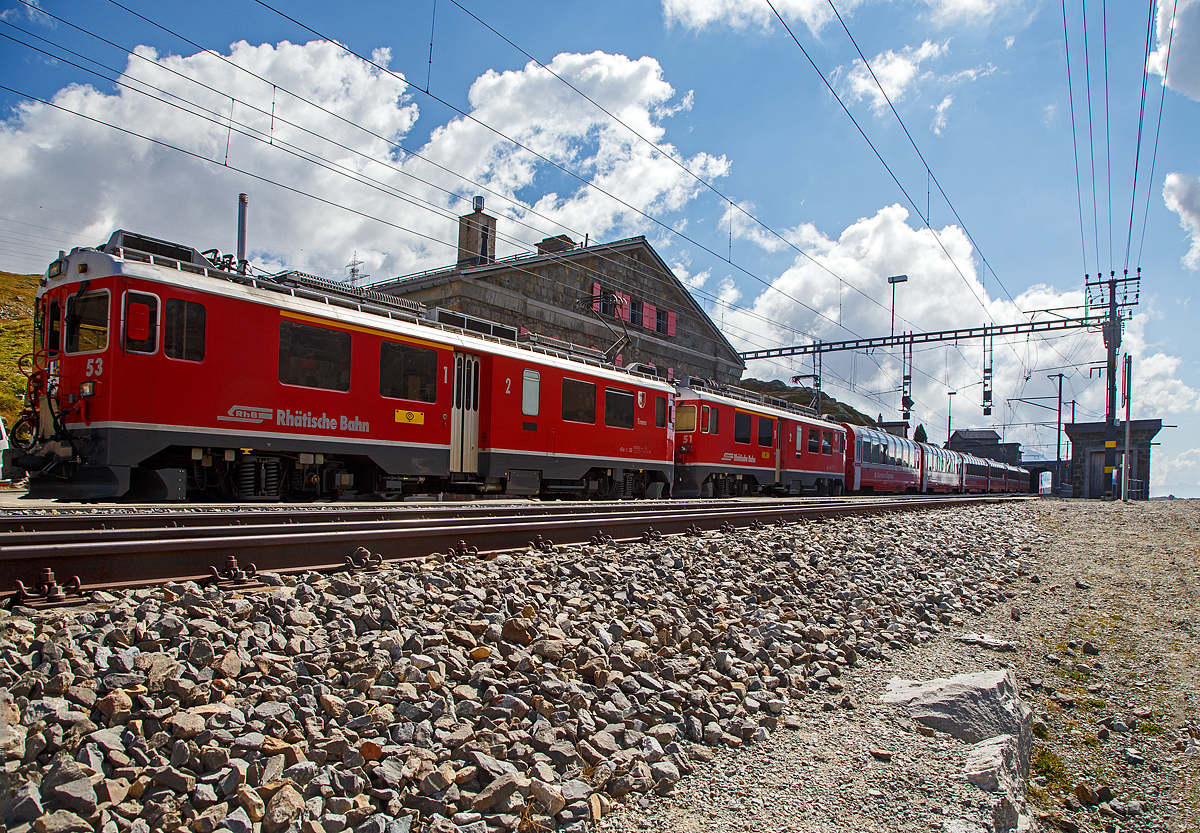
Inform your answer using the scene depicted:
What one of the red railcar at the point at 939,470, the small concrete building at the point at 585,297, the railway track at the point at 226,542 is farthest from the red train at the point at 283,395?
the red railcar at the point at 939,470

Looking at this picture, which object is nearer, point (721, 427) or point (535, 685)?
point (535, 685)

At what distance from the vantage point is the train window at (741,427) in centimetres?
2028

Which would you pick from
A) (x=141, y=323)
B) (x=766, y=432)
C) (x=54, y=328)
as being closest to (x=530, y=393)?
(x=141, y=323)

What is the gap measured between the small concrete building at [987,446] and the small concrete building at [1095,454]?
22.1 m

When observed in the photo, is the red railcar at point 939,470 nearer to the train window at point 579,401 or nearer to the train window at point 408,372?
the train window at point 579,401

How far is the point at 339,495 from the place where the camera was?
10789mm

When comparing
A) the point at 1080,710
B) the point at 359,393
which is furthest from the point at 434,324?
the point at 1080,710

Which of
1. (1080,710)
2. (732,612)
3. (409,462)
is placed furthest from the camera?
(409,462)

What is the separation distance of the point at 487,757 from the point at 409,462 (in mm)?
8802

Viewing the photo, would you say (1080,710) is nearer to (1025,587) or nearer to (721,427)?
(1025,587)

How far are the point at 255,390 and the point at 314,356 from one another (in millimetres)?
987

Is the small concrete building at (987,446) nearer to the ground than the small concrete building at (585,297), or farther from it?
nearer to the ground

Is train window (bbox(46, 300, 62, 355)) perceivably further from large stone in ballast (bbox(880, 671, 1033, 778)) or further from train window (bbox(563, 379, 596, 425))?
large stone in ballast (bbox(880, 671, 1033, 778))

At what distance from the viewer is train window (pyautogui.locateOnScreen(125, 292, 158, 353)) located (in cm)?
816
